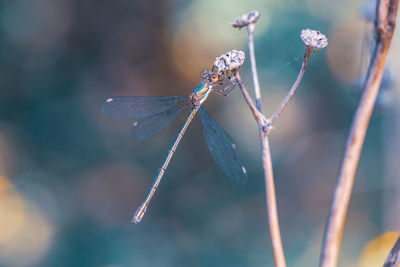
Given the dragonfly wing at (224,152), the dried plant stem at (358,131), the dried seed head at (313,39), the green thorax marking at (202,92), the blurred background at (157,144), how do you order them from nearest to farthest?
the dried plant stem at (358,131), the dried seed head at (313,39), the dragonfly wing at (224,152), the green thorax marking at (202,92), the blurred background at (157,144)

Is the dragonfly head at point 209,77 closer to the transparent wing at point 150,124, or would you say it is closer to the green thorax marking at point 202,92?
the green thorax marking at point 202,92

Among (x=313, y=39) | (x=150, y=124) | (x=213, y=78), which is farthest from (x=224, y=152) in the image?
(x=313, y=39)

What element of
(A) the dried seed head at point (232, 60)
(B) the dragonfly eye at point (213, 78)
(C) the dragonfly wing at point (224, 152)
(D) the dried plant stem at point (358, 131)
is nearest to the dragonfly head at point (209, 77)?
(B) the dragonfly eye at point (213, 78)

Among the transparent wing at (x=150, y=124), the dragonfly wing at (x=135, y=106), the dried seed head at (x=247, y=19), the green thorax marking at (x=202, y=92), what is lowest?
the dried seed head at (x=247, y=19)

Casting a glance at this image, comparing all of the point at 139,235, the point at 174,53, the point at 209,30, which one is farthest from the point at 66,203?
the point at 209,30

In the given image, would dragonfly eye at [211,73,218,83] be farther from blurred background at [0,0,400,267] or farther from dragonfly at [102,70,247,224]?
blurred background at [0,0,400,267]

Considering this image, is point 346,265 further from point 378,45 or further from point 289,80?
point 378,45

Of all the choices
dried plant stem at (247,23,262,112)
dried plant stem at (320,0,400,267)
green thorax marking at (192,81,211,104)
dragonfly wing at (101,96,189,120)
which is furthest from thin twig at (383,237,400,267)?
dragonfly wing at (101,96,189,120)
